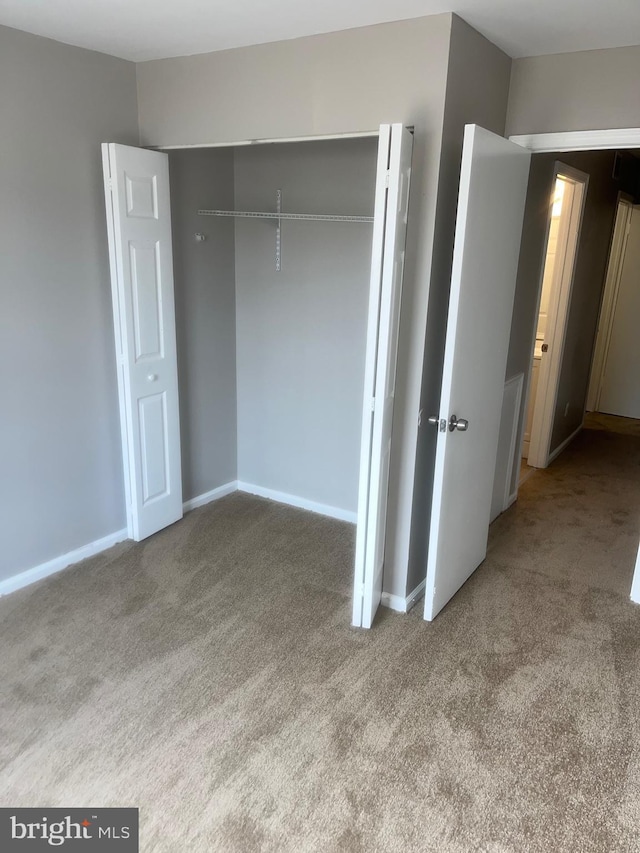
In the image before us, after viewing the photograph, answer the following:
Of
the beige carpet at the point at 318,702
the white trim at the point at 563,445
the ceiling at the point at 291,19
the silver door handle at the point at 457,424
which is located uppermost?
the ceiling at the point at 291,19

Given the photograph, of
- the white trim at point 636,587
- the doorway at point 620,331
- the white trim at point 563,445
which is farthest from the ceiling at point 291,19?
the doorway at point 620,331

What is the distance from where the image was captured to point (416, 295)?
242 cm

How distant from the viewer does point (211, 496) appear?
3.96 metres

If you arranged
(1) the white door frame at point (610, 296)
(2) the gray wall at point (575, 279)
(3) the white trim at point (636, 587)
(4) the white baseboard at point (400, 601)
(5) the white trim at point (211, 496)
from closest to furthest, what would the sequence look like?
(4) the white baseboard at point (400, 601) < (3) the white trim at point (636, 587) < (2) the gray wall at point (575, 279) < (5) the white trim at point (211, 496) < (1) the white door frame at point (610, 296)

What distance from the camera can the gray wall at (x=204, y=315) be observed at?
133 inches

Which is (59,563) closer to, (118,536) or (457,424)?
(118,536)

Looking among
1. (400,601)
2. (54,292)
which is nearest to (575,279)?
(400,601)

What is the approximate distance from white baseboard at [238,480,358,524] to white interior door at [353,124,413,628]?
1.00m

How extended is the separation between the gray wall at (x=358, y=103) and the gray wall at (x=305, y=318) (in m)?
0.71

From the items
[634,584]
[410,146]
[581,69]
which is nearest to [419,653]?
[634,584]

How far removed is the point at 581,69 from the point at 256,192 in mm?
1798

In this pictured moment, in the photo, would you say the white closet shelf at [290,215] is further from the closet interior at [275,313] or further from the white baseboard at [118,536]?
the white baseboard at [118,536]

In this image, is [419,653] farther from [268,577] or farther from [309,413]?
[309,413]

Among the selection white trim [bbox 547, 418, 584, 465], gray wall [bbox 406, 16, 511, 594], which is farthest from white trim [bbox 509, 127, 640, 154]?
white trim [bbox 547, 418, 584, 465]
